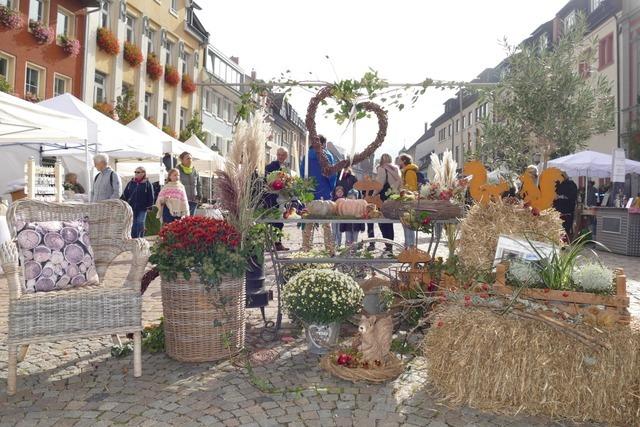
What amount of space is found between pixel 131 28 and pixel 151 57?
1.31 m

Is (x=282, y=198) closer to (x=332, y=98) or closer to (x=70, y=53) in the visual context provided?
(x=332, y=98)

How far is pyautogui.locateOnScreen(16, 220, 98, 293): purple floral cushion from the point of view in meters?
3.56

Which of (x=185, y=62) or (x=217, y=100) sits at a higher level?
(x=185, y=62)

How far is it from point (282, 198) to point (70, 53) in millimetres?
15841

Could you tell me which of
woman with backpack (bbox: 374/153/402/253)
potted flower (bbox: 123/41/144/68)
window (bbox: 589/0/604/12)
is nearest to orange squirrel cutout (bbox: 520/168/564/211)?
woman with backpack (bbox: 374/153/402/253)

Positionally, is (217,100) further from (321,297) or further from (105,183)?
(321,297)

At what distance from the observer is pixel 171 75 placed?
24188mm

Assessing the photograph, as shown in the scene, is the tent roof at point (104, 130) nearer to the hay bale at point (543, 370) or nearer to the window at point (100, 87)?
the hay bale at point (543, 370)

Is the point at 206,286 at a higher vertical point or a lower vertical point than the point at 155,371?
higher

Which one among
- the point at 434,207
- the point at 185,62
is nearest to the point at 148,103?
the point at 185,62

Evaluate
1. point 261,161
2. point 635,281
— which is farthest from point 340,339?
point 635,281

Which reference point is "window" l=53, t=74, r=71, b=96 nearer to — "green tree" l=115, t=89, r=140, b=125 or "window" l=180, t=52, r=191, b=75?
"green tree" l=115, t=89, r=140, b=125

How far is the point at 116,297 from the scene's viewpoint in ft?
10.9

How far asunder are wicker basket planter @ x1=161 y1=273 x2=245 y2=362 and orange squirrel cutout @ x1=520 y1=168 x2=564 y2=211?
2.10m
